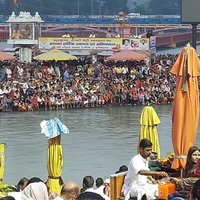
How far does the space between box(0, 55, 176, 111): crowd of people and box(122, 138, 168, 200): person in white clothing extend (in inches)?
734

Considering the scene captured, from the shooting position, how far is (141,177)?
27.7ft

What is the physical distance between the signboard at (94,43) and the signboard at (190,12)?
5396 mm

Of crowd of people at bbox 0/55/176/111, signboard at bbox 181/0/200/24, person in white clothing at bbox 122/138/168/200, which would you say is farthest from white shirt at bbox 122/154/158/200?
signboard at bbox 181/0/200/24

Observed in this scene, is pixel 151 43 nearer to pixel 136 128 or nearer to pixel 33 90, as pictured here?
pixel 33 90

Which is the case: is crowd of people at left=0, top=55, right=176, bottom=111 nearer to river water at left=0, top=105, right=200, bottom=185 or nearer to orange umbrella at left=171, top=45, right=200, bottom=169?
river water at left=0, top=105, right=200, bottom=185

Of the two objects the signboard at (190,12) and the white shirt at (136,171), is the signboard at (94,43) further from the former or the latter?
the white shirt at (136,171)

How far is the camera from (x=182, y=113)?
10.3m

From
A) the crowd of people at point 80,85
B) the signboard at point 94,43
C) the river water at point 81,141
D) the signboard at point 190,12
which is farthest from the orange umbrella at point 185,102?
the signboard at point 94,43

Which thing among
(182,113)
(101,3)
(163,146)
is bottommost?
(163,146)

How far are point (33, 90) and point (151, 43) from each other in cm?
1451

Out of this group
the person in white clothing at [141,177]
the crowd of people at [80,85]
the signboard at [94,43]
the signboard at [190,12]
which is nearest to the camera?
the person in white clothing at [141,177]

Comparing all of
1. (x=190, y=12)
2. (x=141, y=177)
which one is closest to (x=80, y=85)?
(x=190, y=12)

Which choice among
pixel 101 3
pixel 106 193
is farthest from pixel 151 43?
pixel 101 3

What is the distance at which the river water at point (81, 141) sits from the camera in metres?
16.7
